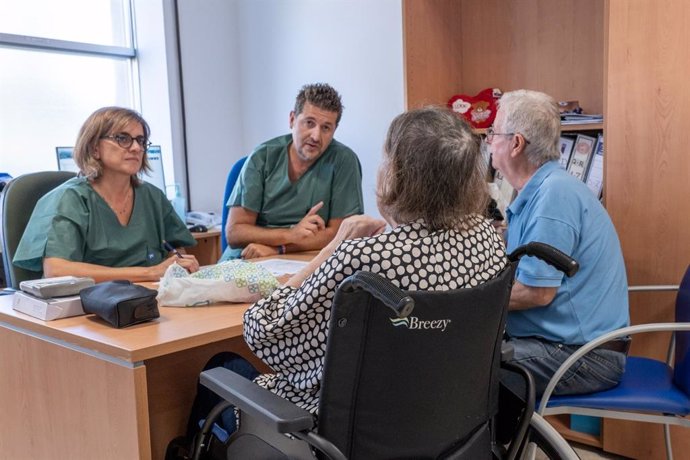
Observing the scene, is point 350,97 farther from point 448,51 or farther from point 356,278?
point 356,278

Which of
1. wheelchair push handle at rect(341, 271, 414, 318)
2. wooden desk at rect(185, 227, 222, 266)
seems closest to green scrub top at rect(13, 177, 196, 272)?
wooden desk at rect(185, 227, 222, 266)

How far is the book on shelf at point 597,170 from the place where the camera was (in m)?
2.55

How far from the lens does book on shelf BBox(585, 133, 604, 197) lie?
2.55 m

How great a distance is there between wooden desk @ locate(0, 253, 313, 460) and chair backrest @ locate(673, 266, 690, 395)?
3.71 feet

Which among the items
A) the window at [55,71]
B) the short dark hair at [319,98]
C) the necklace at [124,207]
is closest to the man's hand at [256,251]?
the necklace at [124,207]

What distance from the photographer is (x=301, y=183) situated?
2.73 metres

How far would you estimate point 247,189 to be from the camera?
2.68 meters

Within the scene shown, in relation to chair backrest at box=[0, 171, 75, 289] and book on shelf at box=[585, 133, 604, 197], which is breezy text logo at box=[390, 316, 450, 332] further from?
book on shelf at box=[585, 133, 604, 197]

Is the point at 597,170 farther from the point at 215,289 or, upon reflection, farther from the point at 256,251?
the point at 215,289

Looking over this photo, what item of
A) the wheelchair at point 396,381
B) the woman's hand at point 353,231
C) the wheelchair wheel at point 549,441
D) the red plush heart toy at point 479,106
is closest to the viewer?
the wheelchair at point 396,381

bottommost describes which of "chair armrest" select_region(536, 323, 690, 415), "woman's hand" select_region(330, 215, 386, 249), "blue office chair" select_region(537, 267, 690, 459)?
"blue office chair" select_region(537, 267, 690, 459)

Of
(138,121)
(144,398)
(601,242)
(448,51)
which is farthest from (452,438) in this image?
(448,51)

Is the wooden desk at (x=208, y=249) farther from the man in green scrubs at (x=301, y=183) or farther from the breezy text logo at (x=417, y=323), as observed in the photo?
the breezy text logo at (x=417, y=323)

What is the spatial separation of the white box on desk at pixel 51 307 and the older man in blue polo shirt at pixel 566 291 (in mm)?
1097
